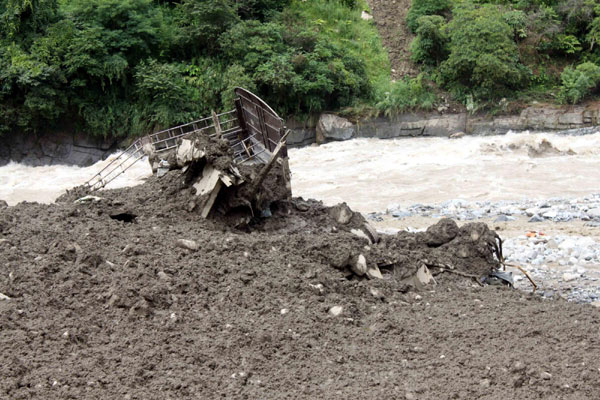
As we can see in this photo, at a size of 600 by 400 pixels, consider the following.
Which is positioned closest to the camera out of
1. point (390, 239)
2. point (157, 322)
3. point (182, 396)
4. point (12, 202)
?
point (182, 396)

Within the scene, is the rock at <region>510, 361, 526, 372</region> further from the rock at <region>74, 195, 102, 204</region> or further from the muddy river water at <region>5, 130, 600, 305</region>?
the rock at <region>74, 195, 102, 204</region>

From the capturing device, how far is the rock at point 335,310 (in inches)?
204

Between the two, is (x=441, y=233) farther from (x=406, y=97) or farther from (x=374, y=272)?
(x=406, y=97)

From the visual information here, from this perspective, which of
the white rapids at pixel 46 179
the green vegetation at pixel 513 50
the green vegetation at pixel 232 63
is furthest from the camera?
the green vegetation at pixel 513 50

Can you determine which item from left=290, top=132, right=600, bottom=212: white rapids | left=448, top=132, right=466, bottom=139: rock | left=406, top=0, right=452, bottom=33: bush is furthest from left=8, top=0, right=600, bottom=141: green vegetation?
left=290, top=132, right=600, bottom=212: white rapids

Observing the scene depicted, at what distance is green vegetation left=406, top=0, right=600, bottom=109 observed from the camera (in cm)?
2262

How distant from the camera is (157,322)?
4836 millimetres

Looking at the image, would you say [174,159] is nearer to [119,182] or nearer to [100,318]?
[100,318]

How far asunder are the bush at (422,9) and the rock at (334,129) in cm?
683

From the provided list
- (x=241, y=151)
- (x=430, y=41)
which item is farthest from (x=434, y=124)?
(x=241, y=151)

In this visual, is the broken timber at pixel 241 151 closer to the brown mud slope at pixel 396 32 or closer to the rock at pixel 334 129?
the rock at pixel 334 129

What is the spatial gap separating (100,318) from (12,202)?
1196cm

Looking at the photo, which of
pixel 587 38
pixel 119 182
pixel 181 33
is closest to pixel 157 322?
pixel 119 182

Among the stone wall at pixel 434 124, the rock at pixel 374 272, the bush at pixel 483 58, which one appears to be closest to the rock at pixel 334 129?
the stone wall at pixel 434 124
